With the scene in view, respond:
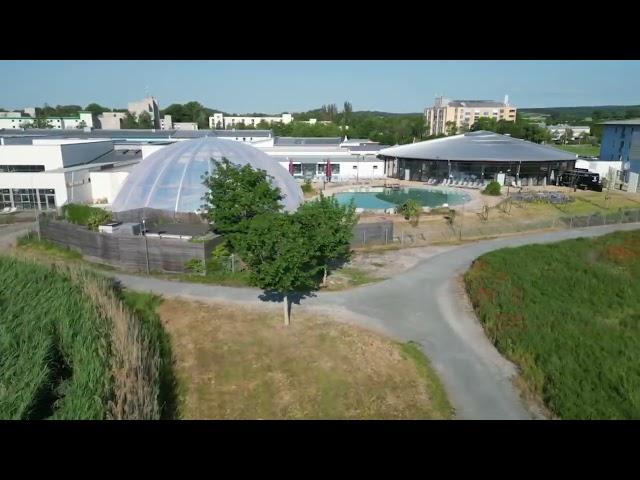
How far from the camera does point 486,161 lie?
38312mm

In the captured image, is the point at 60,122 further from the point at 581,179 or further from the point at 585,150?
the point at 585,150

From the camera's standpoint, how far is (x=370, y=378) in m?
10.6

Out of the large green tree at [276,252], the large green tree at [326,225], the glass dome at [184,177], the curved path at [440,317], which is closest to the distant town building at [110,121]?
the glass dome at [184,177]

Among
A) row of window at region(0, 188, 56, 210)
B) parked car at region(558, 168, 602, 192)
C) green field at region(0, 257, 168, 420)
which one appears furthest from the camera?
parked car at region(558, 168, 602, 192)

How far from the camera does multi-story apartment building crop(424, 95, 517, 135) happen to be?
123 metres

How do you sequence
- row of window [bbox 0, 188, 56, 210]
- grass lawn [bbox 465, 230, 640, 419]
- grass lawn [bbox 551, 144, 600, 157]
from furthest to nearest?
grass lawn [bbox 551, 144, 600, 157] < row of window [bbox 0, 188, 56, 210] < grass lawn [bbox 465, 230, 640, 419]

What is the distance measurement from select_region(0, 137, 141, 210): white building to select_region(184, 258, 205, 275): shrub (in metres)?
15.6

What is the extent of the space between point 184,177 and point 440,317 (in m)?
15.1

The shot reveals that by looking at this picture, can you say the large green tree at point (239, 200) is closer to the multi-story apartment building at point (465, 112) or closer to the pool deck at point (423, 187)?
the pool deck at point (423, 187)

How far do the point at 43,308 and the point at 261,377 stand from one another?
5.44 m

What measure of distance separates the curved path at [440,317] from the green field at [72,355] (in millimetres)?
3332

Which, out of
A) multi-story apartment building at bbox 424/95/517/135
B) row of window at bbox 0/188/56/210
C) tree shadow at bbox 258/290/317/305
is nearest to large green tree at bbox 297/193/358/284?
tree shadow at bbox 258/290/317/305

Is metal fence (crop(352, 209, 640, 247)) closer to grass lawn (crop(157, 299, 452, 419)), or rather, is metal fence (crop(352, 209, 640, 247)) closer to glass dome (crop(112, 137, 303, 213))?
glass dome (crop(112, 137, 303, 213))
